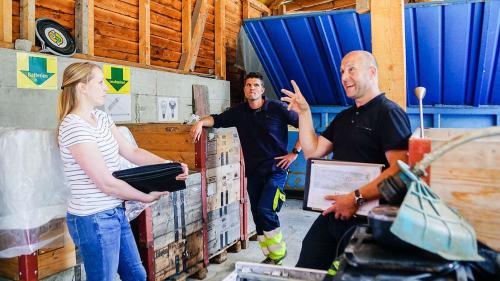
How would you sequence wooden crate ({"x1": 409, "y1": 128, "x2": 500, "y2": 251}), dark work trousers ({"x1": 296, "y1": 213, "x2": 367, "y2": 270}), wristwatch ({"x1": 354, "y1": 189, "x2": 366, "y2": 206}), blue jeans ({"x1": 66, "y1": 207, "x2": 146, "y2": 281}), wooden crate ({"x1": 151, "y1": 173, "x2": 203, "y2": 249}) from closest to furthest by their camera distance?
1. wooden crate ({"x1": 409, "y1": 128, "x2": 500, "y2": 251})
2. wristwatch ({"x1": 354, "y1": 189, "x2": 366, "y2": 206})
3. blue jeans ({"x1": 66, "y1": 207, "x2": 146, "y2": 281})
4. dark work trousers ({"x1": 296, "y1": 213, "x2": 367, "y2": 270})
5. wooden crate ({"x1": 151, "y1": 173, "x2": 203, "y2": 249})

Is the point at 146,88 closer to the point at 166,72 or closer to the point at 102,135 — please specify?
the point at 166,72

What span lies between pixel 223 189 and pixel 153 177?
64.1 inches

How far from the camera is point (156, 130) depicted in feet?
10.4

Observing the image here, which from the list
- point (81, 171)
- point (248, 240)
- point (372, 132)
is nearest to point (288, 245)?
point (248, 240)

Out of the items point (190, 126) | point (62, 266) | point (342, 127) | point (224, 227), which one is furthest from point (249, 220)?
point (342, 127)

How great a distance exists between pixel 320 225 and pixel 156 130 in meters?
1.76

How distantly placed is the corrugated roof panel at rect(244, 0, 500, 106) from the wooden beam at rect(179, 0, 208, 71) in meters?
0.60

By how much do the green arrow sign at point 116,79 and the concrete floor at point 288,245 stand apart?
1923mm

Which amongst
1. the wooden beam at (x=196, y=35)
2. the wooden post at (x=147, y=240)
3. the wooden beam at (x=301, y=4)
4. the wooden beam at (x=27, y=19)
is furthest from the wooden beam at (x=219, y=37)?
the wooden post at (x=147, y=240)

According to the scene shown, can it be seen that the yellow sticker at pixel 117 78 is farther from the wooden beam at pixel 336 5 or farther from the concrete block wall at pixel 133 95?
the wooden beam at pixel 336 5

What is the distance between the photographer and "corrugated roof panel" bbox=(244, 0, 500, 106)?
4234 millimetres

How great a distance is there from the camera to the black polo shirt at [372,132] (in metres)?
1.63

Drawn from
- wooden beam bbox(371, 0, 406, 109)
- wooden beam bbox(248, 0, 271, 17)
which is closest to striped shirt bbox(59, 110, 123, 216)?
wooden beam bbox(371, 0, 406, 109)

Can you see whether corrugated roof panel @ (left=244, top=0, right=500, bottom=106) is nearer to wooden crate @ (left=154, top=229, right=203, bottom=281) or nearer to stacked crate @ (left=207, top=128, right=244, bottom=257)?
stacked crate @ (left=207, top=128, right=244, bottom=257)
